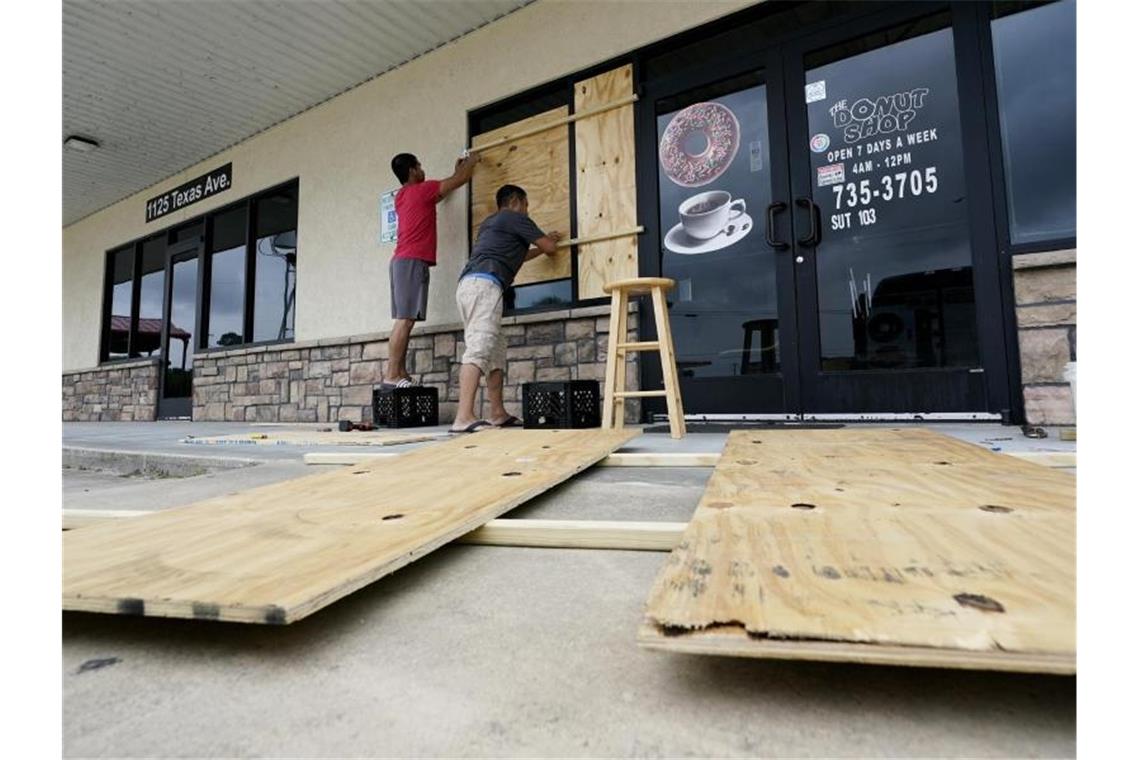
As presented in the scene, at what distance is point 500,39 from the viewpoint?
479cm

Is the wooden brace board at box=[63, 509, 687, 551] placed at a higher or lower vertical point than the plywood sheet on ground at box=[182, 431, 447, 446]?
lower

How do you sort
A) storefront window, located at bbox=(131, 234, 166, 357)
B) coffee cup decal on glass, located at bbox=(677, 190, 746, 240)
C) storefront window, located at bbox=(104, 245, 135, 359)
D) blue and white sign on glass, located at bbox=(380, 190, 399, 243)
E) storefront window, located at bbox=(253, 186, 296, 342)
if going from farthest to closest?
1. storefront window, located at bbox=(104, 245, 135, 359)
2. storefront window, located at bbox=(131, 234, 166, 357)
3. storefront window, located at bbox=(253, 186, 296, 342)
4. blue and white sign on glass, located at bbox=(380, 190, 399, 243)
5. coffee cup decal on glass, located at bbox=(677, 190, 746, 240)

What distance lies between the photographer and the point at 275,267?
6547 mm

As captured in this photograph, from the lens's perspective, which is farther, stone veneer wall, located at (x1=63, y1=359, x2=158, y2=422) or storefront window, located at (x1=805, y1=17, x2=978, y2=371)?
stone veneer wall, located at (x1=63, y1=359, x2=158, y2=422)

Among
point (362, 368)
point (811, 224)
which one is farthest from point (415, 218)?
point (811, 224)

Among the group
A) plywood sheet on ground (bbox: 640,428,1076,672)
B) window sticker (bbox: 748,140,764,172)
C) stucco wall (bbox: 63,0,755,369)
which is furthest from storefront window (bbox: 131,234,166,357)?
plywood sheet on ground (bbox: 640,428,1076,672)

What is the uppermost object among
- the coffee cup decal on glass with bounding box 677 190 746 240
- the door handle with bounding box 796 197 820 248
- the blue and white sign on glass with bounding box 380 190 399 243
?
the blue and white sign on glass with bounding box 380 190 399 243

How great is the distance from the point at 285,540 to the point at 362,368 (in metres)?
4.77

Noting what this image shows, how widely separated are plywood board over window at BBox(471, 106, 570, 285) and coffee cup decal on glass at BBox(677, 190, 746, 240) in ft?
3.11

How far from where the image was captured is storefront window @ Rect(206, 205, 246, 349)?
6.94m

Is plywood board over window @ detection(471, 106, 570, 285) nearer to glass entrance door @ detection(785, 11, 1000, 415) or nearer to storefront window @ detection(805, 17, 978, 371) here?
glass entrance door @ detection(785, 11, 1000, 415)
